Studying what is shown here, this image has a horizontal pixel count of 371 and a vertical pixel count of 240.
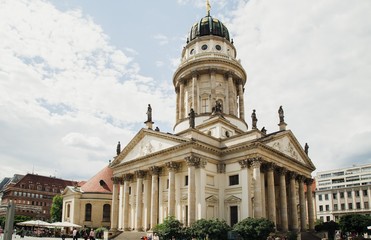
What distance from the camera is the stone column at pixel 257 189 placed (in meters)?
38.0

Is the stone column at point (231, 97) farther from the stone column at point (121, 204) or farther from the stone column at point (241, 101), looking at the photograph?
the stone column at point (121, 204)

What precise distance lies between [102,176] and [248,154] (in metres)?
37.6

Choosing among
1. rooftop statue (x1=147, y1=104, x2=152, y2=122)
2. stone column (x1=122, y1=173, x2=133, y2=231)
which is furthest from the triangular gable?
stone column (x1=122, y1=173, x2=133, y2=231)

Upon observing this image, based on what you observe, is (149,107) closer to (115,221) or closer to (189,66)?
(189,66)

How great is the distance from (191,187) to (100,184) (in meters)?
33.0

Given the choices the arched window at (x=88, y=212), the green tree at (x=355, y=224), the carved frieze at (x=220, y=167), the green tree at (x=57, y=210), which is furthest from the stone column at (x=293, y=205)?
the green tree at (x=57, y=210)

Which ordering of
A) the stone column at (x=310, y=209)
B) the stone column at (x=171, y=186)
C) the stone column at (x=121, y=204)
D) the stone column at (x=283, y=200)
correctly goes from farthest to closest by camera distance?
1. the stone column at (x=121, y=204)
2. the stone column at (x=310, y=209)
3. the stone column at (x=283, y=200)
4. the stone column at (x=171, y=186)

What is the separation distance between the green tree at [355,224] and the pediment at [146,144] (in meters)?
29.3

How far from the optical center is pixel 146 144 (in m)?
47.2

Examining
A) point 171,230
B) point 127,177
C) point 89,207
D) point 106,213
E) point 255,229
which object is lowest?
point 171,230

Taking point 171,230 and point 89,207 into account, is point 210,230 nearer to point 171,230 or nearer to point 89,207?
point 171,230

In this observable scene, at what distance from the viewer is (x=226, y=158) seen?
140 ft

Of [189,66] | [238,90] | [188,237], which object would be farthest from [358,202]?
[188,237]

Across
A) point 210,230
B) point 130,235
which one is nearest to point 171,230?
point 210,230
